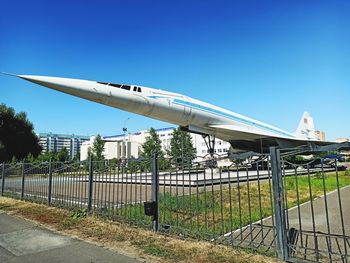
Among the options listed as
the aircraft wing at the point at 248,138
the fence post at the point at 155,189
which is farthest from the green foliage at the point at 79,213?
the aircraft wing at the point at 248,138

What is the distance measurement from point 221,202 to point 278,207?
3.67 feet

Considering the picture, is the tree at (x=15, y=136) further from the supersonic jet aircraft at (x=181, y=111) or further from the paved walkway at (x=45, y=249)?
the paved walkway at (x=45, y=249)

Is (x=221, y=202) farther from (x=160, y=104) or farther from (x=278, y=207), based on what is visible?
(x=160, y=104)

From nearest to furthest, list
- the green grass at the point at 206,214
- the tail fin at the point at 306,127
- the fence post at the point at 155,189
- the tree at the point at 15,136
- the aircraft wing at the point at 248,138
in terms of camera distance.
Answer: the green grass at the point at 206,214
the fence post at the point at 155,189
the aircraft wing at the point at 248,138
the tail fin at the point at 306,127
the tree at the point at 15,136

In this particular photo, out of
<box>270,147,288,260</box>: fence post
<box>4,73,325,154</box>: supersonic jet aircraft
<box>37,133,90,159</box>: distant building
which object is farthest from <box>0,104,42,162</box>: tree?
<box>37,133,90,159</box>: distant building

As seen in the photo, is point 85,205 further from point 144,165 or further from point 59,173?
point 144,165

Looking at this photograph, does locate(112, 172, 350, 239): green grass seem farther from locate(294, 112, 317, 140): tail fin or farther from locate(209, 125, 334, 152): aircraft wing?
locate(294, 112, 317, 140): tail fin

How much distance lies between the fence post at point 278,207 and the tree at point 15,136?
4340cm

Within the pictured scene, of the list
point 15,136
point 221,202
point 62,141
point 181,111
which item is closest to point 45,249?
point 221,202

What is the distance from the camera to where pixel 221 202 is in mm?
5137

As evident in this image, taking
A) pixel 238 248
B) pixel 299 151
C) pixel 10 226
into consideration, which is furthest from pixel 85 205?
pixel 299 151

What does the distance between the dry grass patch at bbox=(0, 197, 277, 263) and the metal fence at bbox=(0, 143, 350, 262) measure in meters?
0.29

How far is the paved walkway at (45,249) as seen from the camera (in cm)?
440

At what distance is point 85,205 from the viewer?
8078 mm
